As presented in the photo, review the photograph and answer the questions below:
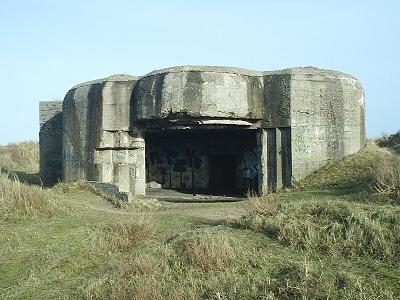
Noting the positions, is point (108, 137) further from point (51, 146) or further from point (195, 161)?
point (195, 161)

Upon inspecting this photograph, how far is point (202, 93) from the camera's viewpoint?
1119 centimetres

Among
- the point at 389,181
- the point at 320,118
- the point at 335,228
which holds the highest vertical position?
the point at 320,118

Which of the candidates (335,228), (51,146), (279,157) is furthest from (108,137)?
(335,228)

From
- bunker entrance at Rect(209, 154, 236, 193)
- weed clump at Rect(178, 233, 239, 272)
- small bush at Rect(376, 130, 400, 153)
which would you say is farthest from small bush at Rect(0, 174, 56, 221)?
small bush at Rect(376, 130, 400, 153)

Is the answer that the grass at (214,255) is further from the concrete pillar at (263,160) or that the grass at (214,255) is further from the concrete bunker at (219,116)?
the concrete pillar at (263,160)

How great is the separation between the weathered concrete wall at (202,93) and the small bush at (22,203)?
13.7 feet

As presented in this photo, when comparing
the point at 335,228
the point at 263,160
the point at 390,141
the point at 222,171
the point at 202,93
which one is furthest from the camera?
the point at 222,171

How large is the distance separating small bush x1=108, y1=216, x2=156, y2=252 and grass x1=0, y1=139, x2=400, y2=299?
14 millimetres

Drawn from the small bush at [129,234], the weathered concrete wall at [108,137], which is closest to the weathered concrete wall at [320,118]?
the weathered concrete wall at [108,137]

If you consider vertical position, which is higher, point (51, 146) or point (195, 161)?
point (51, 146)

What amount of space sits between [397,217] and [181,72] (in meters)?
7.19

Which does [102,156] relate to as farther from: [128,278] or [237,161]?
[128,278]

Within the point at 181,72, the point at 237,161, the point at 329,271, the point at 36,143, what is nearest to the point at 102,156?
the point at 181,72

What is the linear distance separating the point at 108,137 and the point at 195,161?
4571 millimetres
